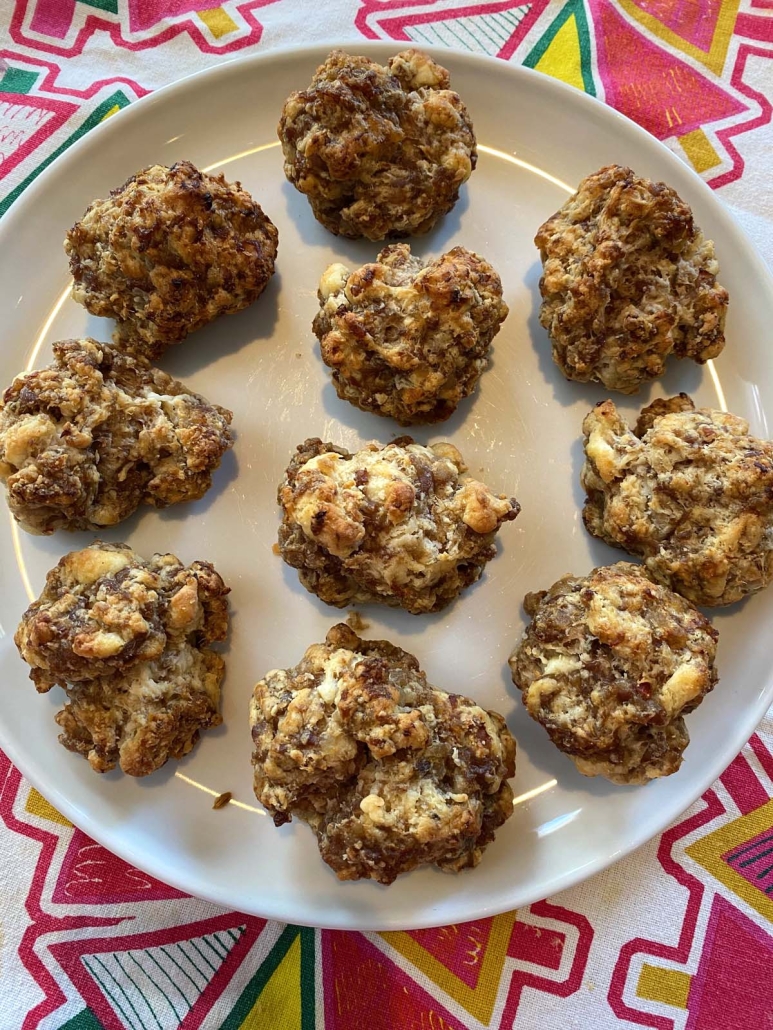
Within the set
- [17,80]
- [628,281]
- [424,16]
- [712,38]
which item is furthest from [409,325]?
[17,80]

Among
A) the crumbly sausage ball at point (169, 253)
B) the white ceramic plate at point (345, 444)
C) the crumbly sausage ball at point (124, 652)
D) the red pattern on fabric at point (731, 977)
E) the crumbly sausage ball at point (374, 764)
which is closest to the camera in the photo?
the crumbly sausage ball at point (374, 764)

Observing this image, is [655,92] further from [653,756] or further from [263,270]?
[653,756]

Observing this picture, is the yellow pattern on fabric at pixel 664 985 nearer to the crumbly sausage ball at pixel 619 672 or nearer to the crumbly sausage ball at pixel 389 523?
the crumbly sausage ball at pixel 619 672

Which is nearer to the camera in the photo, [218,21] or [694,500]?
[694,500]

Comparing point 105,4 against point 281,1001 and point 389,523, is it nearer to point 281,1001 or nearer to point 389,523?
point 389,523

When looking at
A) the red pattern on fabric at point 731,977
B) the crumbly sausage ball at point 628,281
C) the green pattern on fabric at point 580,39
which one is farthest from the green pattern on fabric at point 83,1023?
the green pattern on fabric at point 580,39

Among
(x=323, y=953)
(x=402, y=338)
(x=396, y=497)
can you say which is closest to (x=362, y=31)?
(x=402, y=338)
